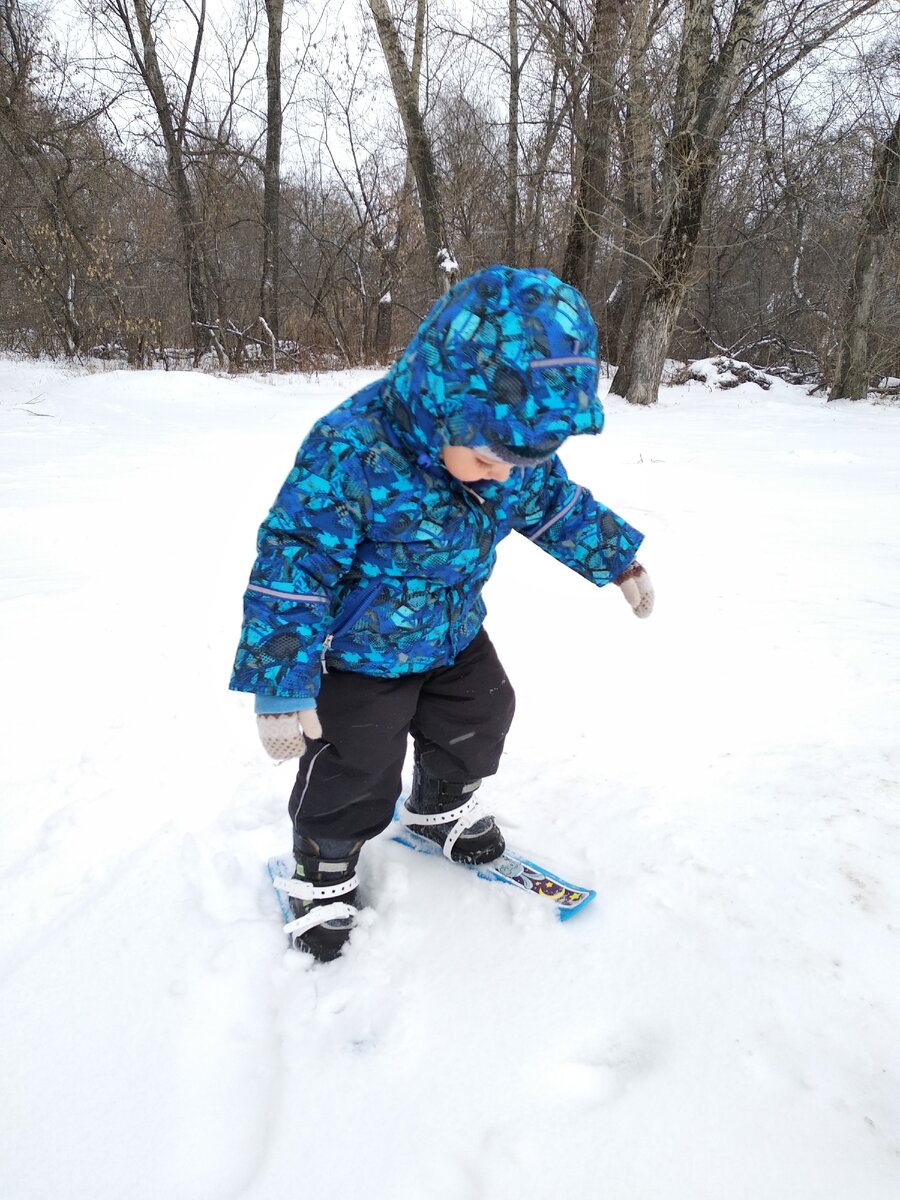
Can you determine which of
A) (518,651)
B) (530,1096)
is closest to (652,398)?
(518,651)

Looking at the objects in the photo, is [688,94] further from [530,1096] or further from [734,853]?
[530,1096]

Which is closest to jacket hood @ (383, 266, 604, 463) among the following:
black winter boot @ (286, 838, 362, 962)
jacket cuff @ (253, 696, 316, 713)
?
jacket cuff @ (253, 696, 316, 713)

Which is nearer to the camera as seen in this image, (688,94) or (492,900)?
(492,900)

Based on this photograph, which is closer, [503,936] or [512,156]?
[503,936]

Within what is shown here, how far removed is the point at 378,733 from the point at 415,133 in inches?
367

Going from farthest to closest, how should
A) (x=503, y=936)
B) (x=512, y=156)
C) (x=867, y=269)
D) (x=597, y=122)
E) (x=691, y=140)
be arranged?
(x=512, y=156) → (x=597, y=122) → (x=867, y=269) → (x=691, y=140) → (x=503, y=936)

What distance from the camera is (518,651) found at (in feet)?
7.75

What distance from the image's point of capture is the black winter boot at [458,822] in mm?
1502

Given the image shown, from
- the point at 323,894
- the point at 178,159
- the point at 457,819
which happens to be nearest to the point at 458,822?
the point at 457,819

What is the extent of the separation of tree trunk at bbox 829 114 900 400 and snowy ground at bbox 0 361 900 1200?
736cm

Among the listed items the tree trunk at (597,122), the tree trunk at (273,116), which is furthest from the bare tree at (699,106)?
the tree trunk at (273,116)

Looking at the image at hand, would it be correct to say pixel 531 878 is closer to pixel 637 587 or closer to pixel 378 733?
pixel 378 733

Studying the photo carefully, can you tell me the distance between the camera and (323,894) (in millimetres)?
1323

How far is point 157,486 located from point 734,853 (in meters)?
3.68
